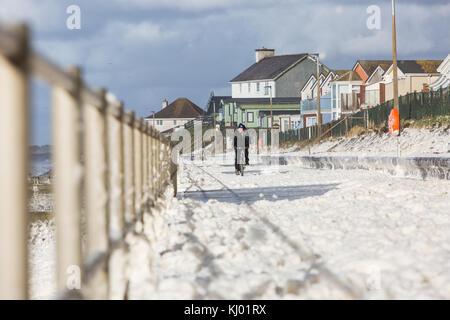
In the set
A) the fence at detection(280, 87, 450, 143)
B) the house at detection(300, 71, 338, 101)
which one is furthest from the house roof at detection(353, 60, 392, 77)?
the fence at detection(280, 87, 450, 143)

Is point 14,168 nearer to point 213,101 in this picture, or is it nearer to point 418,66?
point 418,66

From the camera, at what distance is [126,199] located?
199 inches

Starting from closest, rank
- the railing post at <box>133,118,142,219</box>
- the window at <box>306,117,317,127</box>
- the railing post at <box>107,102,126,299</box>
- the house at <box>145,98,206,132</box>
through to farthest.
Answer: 1. the railing post at <box>107,102,126,299</box>
2. the railing post at <box>133,118,142,219</box>
3. the window at <box>306,117,317,127</box>
4. the house at <box>145,98,206,132</box>

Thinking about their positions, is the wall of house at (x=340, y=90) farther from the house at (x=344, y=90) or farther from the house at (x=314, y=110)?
the house at (x=314, y=110)

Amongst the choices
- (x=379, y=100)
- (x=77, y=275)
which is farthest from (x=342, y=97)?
(x=77, y=275)

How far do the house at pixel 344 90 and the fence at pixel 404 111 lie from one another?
325 inches

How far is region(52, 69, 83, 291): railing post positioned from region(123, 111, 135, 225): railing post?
2.02 meters

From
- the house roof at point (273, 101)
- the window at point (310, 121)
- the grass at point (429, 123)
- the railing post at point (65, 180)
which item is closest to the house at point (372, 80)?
the window at point (310, 121)

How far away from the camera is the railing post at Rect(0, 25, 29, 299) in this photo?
202 cm

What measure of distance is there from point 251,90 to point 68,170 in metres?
95.8

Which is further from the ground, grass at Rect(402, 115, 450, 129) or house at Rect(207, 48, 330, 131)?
house at Rect(207, 48, 330, 131)

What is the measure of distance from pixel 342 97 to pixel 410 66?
333 inches

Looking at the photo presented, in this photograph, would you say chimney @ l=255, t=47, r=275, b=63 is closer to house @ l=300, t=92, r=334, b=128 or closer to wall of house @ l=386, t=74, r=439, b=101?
house @ l=300, t=92, r=334, b=128

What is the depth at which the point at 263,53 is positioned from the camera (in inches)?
4146
